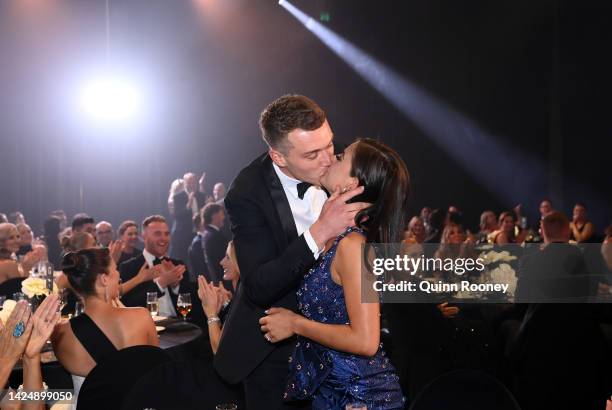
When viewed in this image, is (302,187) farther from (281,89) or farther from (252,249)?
(281,89)

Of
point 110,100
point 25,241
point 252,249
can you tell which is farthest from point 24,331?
point 110,100

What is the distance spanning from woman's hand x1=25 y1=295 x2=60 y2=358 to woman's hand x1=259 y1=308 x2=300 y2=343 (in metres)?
0.73

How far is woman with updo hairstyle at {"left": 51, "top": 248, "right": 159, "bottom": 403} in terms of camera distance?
11.1ft

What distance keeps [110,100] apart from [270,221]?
1093 centimetres

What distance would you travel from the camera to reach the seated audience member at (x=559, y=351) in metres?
4.53

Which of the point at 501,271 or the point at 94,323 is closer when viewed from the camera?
the point at 94,323

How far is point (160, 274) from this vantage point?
5.24 metres

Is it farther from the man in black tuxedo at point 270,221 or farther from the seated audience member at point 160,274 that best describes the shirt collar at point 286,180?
the seated audience member at point 160,274

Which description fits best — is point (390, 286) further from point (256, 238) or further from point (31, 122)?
point (31, 122)

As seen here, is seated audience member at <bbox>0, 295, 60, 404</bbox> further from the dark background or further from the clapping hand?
the dark background

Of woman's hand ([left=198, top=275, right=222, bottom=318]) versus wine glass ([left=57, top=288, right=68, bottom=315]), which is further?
wine glass ([left=57, top=288, right=68, bottom=315])

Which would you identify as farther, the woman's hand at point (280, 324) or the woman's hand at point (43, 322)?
the woman's hand at point (43, 322)

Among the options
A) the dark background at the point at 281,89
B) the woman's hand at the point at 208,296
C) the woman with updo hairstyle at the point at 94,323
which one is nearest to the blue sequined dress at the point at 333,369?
the woman's hand at the point at 208,296

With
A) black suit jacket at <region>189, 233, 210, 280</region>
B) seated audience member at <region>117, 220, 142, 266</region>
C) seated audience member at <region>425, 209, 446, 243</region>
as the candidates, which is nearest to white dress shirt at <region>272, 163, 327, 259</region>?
seated audience member at <region>117, 220, 142, 266</region>
